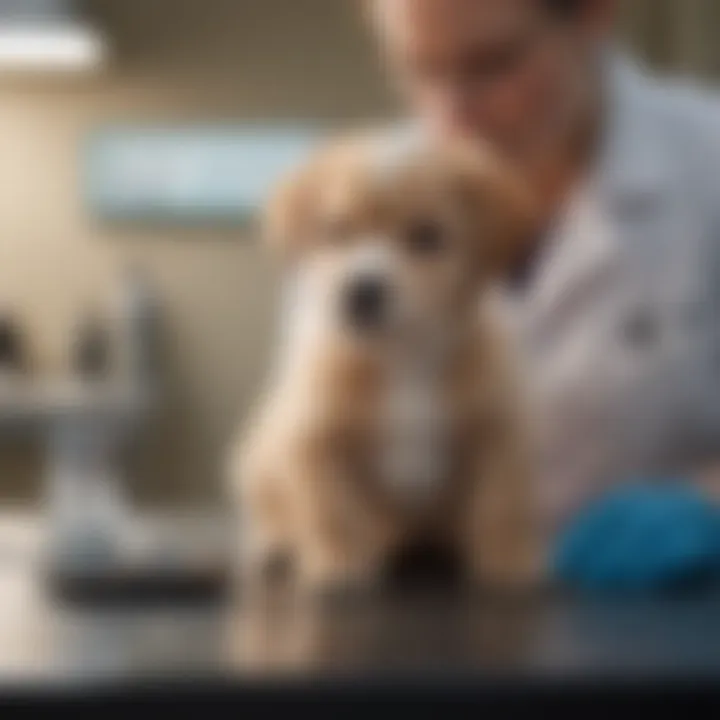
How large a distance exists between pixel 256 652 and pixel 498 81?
35 centimetres

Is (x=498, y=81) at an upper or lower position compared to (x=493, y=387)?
upper

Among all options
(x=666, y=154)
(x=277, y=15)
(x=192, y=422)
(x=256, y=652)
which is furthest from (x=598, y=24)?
(x=256, y=652)

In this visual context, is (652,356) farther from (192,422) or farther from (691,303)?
(192,422)

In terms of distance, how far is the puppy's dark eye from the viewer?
1.87 feet

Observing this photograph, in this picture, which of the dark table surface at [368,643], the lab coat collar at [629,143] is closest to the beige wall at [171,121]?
the lab coat collar at [629,143]

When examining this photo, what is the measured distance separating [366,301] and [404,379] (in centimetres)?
3

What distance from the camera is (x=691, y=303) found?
722 mm

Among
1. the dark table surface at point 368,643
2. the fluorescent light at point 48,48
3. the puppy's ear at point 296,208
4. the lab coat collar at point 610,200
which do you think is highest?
the fluorescent light at point 48,48

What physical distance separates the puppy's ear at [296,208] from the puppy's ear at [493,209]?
0.19ft

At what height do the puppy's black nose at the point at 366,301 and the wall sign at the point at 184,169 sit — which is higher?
the wall sign at the point at 184,169

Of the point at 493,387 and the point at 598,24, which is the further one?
the point at 598,24

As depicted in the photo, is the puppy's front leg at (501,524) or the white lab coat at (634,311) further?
the white lab coat at (634,311)

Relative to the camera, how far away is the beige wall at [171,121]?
0.78m

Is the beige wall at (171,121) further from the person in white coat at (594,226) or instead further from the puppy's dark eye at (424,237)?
the puppy's dark eye at (424,237)
